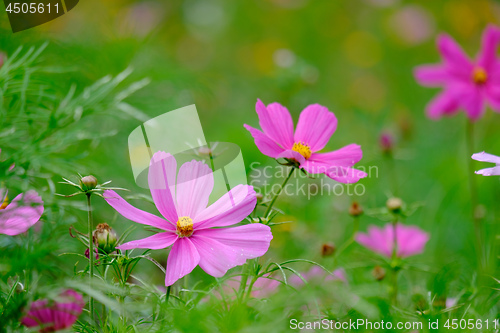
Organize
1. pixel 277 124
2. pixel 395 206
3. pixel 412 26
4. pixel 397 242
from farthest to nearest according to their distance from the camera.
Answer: pixel 412 26, pixel 397 242, pixel 395 206, pixel 277 124

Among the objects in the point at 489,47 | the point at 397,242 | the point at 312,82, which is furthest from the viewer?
the point at 312,82

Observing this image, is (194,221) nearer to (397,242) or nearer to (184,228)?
(184,228)

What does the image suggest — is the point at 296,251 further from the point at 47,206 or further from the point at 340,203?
the point at 47,206

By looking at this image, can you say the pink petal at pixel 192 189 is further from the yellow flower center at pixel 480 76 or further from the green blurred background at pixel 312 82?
the yellow flower center at pixel 480 76

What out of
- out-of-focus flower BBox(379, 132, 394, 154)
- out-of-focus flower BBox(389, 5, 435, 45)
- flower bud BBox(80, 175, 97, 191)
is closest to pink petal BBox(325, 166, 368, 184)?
flower bud BBox(80, 175, 97, 191)

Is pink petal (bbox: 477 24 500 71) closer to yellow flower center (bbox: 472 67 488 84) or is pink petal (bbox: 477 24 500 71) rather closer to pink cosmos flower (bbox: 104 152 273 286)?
yellow flower center (bbox: 472 67 488 84)

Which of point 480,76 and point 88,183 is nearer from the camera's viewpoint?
point 88,183

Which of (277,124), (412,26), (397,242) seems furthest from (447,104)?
(412,26)
